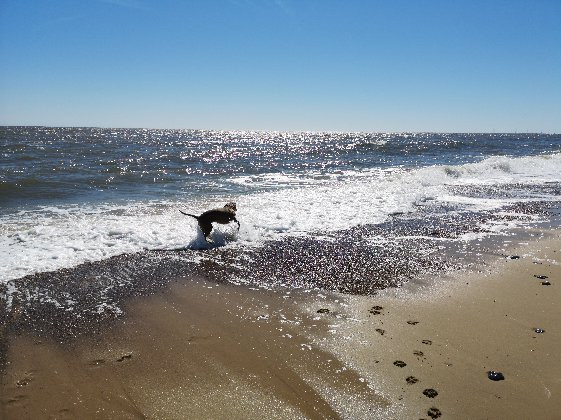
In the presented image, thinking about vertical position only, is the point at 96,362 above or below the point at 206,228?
below

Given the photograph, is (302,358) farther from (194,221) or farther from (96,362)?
(194,221)

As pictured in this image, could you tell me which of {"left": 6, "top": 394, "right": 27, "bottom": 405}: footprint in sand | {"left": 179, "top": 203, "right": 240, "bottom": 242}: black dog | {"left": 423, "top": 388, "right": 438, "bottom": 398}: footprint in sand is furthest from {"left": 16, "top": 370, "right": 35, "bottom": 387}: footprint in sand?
{"left": 179, "top": 203, "right": 240, "bottom": 242}: black dog

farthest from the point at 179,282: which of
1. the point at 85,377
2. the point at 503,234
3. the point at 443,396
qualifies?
the point at 503,234

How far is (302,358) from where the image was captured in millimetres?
→ 4266

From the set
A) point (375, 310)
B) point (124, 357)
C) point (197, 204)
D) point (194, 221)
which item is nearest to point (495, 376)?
point (375, 310)

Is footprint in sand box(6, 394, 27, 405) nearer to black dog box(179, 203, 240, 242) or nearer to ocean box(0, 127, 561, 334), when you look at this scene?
ocean box(0, 127, 561, 334)

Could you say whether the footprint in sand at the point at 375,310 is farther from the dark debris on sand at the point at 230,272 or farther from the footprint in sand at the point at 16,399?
the footprint in sand at the point at 16,399

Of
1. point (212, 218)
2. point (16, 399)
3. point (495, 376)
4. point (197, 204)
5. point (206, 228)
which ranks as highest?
point (212, 218)

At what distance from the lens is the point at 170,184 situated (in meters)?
18.3

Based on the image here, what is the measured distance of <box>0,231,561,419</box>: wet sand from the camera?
3572 mm

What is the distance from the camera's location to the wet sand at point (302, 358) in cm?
357

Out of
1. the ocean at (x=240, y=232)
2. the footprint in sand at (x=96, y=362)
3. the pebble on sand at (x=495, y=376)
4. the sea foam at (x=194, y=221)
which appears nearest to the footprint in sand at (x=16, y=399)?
the footprint in sand at (x=96, y=362)

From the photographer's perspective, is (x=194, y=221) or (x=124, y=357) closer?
(x=124, y=357)

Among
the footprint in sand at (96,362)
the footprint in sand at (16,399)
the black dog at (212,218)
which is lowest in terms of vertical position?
the footprint in sand at (16,399)
